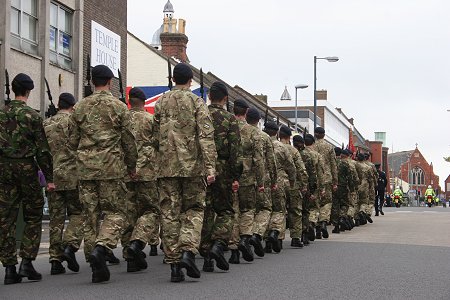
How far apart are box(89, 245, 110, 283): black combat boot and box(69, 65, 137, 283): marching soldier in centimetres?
25

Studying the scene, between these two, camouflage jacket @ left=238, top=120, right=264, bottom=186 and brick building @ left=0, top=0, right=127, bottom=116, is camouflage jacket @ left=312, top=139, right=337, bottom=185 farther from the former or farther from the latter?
brick building @ left=0, top=0, right=127, bottom=116

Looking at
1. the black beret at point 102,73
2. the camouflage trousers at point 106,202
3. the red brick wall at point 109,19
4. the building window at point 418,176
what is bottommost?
the camouflage trousers at point 106,202

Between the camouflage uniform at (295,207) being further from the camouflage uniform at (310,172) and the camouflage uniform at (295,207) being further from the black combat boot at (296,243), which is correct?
the camouflage uniform at (310,172)

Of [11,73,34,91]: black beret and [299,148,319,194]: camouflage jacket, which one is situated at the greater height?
[11,73,34,91]: black beret

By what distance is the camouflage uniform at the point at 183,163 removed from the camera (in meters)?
9.16

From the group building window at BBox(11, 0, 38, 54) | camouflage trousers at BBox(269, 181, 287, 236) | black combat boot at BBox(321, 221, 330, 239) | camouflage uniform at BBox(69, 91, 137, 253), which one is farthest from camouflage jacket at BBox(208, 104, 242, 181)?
building window at BBox(11, 0, 38, 54)

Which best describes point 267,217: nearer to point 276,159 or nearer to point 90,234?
point 276,159

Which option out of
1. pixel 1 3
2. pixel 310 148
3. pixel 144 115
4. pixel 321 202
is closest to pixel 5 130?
pixel 144 115

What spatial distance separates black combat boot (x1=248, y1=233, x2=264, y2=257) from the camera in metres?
12.3

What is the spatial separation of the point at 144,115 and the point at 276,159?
3.45m

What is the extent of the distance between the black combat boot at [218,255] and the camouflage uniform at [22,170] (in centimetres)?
185

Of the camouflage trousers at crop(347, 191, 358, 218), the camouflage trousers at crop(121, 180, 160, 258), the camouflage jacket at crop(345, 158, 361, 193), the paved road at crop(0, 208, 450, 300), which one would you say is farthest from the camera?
the camouflage trousers at crop(347, 191, 358, 218)

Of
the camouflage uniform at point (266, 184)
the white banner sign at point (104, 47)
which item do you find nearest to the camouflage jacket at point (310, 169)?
the camouflage uniform at point (266, 184)

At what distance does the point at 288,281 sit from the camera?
363 inches
